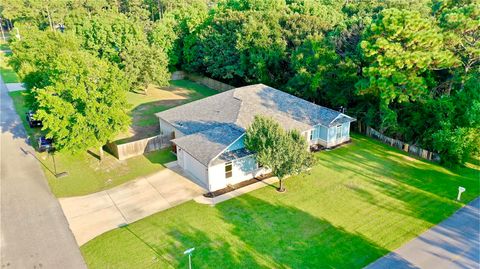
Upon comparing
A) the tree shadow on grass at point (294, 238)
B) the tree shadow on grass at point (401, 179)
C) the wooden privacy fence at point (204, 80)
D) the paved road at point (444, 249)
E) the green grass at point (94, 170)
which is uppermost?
the wooden privacy fence at point (204, 80)

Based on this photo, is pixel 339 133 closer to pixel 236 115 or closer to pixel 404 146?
pixel 404 146

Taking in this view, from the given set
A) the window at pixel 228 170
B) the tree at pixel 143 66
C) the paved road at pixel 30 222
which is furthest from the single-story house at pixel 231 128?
the tree at pixel 143 66

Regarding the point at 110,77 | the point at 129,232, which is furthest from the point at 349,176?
the point at 110,77

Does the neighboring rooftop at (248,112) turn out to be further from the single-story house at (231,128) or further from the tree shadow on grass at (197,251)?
the tree shadow on grass at (197,251)

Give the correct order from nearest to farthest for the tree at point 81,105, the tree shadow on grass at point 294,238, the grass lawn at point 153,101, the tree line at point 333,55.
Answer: the tree shadow on grass at point 294,238
the tree at point 81,105
the tree line at point 333,55
the grass lawn at point 153,101

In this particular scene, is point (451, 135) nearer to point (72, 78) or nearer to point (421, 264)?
point (421, 264)

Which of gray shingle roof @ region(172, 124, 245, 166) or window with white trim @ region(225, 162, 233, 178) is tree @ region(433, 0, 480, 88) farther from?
window with white trim @ region(225, 162, 233, 178)
